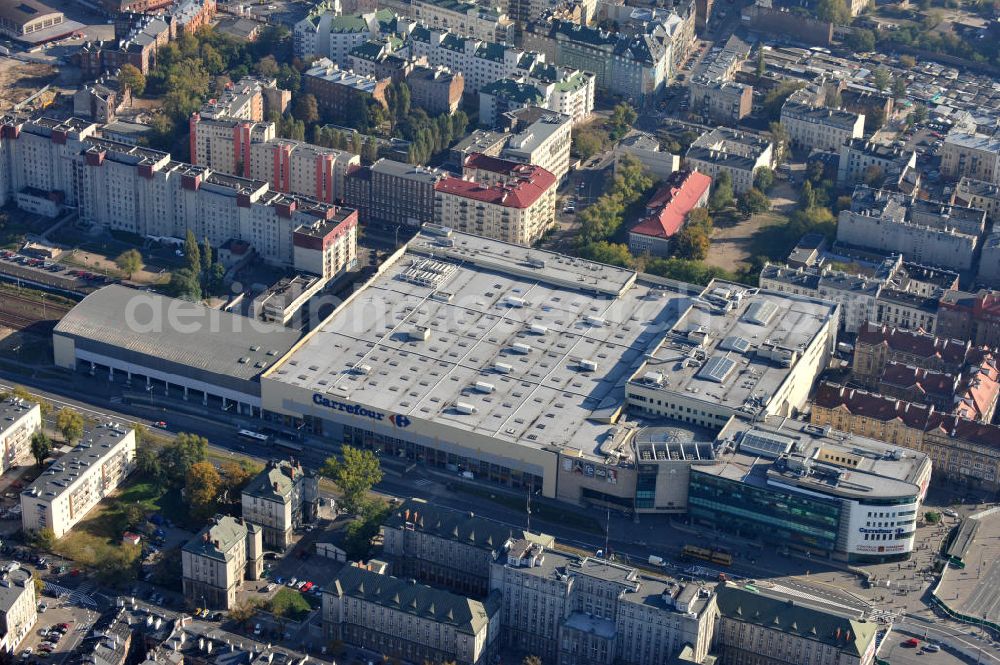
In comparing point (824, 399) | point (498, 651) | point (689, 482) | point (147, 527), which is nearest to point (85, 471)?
point (147, 527)

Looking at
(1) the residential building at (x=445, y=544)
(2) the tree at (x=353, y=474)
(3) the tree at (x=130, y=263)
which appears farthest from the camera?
(3) the tree at (x=130, y=263)

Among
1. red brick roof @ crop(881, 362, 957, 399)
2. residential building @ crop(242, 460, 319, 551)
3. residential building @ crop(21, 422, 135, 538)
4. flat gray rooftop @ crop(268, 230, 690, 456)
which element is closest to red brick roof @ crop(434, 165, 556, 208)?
flat gray rooftop @ crop(268, 230, 690, 456)

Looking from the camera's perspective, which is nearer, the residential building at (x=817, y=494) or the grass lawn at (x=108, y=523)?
the grass lawn at (x=108, y=523)

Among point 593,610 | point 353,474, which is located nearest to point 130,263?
point 353,474

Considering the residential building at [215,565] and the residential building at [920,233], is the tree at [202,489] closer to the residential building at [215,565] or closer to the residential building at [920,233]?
the residential building at [215,565]

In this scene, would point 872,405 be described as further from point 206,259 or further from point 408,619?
point 206,259

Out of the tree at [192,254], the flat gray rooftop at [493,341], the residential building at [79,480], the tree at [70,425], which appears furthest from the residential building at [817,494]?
the tree at [192,254]

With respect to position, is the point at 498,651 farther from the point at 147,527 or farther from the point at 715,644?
the point at 147,527
